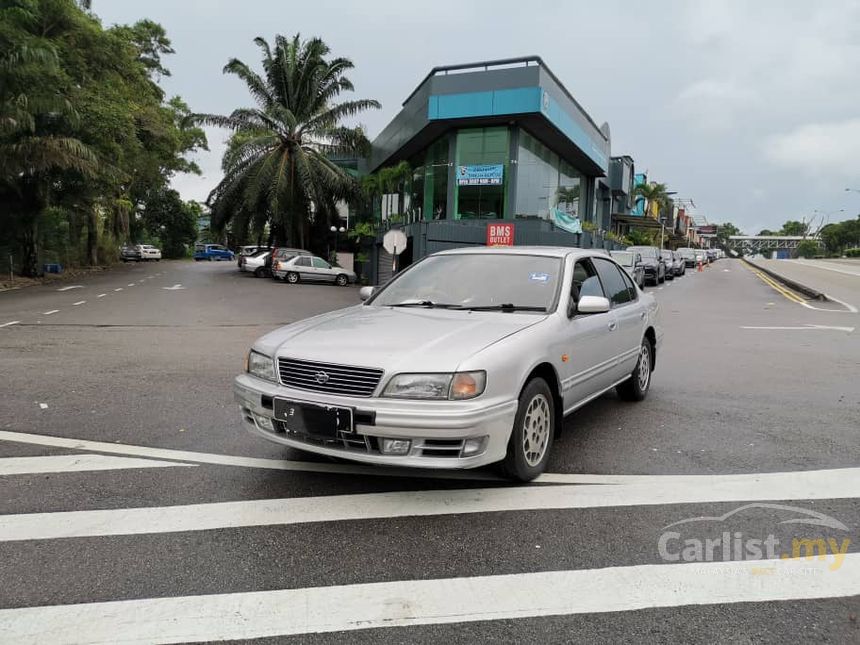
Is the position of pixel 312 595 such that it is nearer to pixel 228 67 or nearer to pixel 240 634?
pixel 240 634

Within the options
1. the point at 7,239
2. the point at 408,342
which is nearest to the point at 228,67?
the point at 7,239

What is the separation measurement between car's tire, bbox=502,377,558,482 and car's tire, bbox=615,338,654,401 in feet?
7.38

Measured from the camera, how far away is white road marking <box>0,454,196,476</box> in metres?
4.49

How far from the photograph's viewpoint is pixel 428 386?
3691 millimetres

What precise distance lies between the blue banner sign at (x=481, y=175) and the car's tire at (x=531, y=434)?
23.3 meters

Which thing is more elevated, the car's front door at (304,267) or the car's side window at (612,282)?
the car's side window at (612,282)

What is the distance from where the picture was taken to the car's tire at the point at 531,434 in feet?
13.3

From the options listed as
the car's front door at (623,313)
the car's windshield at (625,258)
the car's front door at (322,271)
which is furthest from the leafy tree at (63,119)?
the car's front door at (623,313)

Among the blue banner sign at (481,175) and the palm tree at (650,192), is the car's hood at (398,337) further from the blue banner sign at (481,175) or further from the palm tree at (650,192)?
the palm tree at (650,192)

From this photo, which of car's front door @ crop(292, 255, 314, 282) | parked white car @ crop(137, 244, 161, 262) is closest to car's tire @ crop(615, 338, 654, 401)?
car's front door @ crop(292, 255, 314, 282)

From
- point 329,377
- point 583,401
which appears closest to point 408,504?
point 329,377

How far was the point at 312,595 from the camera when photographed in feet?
9.64

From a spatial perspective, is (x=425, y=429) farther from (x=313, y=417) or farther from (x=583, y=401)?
(x=583, y=401)

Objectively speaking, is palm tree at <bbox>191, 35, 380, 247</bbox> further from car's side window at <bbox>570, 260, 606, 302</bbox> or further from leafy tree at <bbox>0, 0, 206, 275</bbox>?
car's side window at <bbox>570, 260, 606, 302</bbox>
